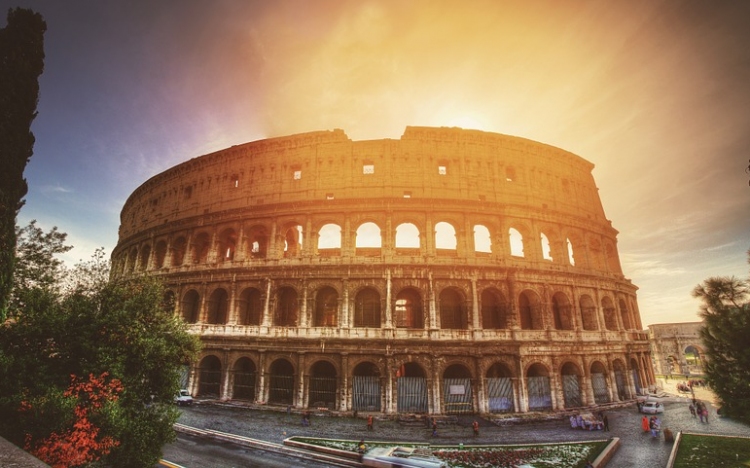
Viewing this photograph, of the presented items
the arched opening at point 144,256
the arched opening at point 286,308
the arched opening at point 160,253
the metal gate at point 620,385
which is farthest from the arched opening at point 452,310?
the arched opening at point 144,256

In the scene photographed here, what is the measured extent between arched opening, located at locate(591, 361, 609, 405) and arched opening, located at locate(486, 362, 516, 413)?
650cm

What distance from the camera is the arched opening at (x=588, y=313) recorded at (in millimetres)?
23953

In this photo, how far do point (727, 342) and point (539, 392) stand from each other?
12162 millimetres

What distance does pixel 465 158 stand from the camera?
24531 mm

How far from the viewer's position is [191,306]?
2528 centimetres

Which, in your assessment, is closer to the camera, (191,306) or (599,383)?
(599,383)

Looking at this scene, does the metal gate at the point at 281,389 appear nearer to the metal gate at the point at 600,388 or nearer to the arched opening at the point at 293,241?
the arched opening at the point at 293,241

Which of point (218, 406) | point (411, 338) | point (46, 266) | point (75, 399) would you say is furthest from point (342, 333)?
point (46, 266)

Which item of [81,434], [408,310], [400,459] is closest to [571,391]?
[408,310]

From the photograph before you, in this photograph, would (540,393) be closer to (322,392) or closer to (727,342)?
(727,342)

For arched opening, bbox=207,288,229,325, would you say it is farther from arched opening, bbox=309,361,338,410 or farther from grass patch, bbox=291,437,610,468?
grass patch, bbox=291,437,610,468

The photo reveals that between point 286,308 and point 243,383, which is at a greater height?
point 286,308

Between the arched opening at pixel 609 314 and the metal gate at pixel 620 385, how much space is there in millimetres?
3192

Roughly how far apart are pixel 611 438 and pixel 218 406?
2197cm
